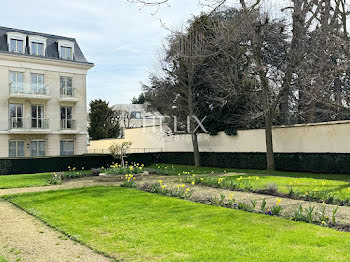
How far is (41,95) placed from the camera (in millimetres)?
27094

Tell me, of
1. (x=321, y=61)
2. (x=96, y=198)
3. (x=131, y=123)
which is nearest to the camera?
(x=96, y=198)

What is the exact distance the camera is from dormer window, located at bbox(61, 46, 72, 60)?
29.2 meters

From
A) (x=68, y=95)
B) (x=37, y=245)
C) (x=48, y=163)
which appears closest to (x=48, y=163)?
(x=48, y=163)

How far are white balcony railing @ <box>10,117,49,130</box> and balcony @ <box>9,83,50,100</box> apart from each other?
1.76m

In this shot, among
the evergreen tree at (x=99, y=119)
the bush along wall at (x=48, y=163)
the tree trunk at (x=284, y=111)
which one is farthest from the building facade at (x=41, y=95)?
the tree trunk at (x=284, y=111)

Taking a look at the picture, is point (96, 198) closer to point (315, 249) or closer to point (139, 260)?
point (139, 260)

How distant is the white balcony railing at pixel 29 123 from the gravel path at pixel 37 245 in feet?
66.5

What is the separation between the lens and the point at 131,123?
57.8 metres

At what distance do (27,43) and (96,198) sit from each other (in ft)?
71.2

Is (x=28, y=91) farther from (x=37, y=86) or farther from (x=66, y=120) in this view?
(x=66, y=120)

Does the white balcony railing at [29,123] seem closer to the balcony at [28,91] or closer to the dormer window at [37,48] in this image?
the balcony at [28,91]

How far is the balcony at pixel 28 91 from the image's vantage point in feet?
85.4

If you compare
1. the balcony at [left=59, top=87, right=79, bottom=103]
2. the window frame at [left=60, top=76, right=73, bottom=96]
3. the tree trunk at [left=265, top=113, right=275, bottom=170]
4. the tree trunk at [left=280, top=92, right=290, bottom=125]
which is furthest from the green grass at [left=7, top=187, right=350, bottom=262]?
the window frame at [left=60, top=76, right=73, bottom=96]

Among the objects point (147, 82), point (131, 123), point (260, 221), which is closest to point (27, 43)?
point (147, 82)
